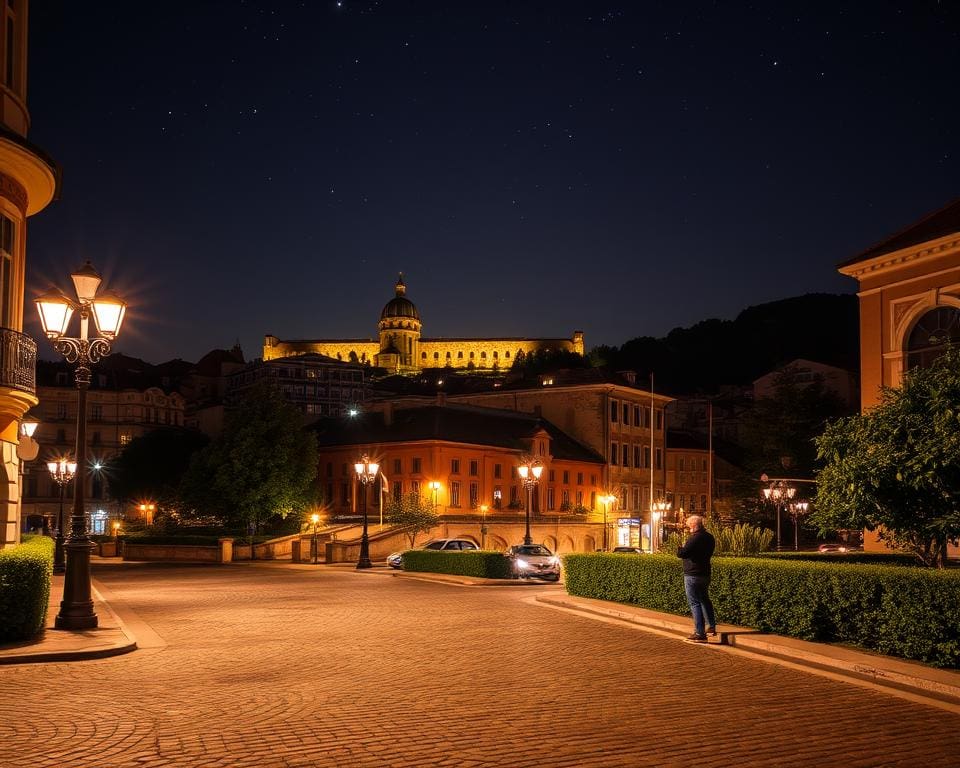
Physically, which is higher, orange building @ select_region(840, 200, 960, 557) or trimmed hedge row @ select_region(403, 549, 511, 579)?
orange building @ select_region(840, 200, 960, 557)

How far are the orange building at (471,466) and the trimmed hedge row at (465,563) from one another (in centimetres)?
2376

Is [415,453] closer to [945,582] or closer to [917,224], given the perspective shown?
[917,224]

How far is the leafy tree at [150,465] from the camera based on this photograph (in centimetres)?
9206

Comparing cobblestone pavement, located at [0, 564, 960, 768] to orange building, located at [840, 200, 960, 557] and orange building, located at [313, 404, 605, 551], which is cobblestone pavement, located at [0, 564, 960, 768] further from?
orange building, located at [313, 404, 605, 551]

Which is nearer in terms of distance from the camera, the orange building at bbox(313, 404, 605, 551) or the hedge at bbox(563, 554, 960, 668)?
the hedge at bbox(563, 554, 960, 668)

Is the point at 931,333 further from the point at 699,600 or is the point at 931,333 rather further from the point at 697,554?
the point at 699,600

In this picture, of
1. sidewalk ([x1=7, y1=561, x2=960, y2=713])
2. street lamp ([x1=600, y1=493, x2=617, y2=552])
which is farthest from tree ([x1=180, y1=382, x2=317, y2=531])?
sidewalk ([x1=7, y1=561, x2=960, y2=713])

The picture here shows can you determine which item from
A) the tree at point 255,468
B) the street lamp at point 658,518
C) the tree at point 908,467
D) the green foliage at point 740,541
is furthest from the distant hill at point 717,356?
the tree at point 908,467

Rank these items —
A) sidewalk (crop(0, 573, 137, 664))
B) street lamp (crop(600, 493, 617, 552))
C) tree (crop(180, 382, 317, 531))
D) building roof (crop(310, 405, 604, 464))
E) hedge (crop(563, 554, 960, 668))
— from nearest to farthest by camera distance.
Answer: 1. hedge (crop(563, 554, 960, 668))
2. sidewalk (crop(0, 573, 137, 664))
3. tree (crop(180, 382, 317, 531))
4. building roof (crop(310, 405, 604, 464))
5. street lamp (crop(600, 493, 617, 552))

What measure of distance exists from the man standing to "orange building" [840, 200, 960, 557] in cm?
2008

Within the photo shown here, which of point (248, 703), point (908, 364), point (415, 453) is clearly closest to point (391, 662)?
point (248, 703)

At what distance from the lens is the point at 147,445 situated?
9500cm

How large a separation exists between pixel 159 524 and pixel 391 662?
5901cm

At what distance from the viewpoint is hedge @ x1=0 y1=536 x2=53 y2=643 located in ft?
45.7
